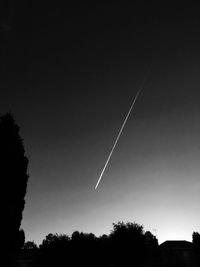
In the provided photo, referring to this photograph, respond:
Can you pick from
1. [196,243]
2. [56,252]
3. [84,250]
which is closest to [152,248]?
[196,243]

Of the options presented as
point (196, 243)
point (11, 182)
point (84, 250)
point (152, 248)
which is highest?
point (11, 182)

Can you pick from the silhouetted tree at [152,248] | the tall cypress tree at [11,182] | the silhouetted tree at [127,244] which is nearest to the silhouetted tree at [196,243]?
the silhouetted tree at [152,248]

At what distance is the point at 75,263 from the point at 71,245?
3692 mm

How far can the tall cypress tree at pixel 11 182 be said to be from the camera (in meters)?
32.0

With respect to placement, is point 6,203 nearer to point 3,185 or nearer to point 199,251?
point 3,185

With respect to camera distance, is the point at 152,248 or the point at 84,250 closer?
the point at 84,250

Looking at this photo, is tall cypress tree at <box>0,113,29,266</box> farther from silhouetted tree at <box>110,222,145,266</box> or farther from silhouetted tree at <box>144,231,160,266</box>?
silhouetted tree at <box>144,231,160,266</box>

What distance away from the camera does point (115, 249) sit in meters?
53.3

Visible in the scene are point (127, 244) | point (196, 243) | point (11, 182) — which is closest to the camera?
point (11, 182)

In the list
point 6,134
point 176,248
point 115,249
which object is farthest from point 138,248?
point 6,134

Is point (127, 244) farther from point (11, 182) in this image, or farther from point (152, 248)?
point (11, 182)

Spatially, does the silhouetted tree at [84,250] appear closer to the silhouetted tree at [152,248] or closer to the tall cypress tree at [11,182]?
the silhouetted tree at [152,248]

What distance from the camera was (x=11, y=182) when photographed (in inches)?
1337

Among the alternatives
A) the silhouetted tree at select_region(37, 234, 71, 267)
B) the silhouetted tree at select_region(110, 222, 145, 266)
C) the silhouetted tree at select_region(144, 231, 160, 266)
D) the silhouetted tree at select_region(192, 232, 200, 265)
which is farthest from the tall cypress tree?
the silhouetted tree at select_region(192, 232, 200, 265)
